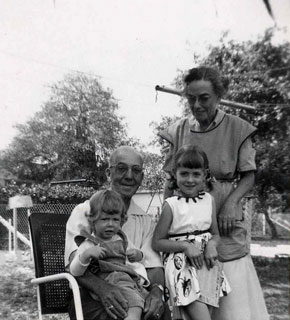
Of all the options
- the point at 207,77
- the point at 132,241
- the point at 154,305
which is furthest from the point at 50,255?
the point at 207,77

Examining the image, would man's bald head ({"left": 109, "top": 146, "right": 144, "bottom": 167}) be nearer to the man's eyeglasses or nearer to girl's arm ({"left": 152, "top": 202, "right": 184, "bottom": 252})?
the man's eyeglasses

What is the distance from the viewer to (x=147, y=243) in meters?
2.21

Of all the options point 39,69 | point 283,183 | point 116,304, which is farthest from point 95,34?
point 116,304

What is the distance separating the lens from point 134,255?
206 cm

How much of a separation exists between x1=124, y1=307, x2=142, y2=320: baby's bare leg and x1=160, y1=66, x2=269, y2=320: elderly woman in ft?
1.79

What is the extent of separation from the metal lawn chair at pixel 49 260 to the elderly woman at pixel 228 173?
0.81m

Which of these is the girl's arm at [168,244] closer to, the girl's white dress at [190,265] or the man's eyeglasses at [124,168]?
the girl's white dress at [190,265]

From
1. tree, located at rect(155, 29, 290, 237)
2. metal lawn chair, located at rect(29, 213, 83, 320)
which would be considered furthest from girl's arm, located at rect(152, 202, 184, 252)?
tree, located at rect(155, 29, 290, 237)

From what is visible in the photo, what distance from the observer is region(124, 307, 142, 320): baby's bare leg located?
187cm

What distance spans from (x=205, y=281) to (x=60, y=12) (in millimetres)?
3583

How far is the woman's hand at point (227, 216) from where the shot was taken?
7.24 ft

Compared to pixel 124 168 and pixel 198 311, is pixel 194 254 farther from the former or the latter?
pixel 124 168

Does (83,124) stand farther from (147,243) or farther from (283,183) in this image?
(147,243)

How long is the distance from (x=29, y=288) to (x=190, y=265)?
5548 millimetres
